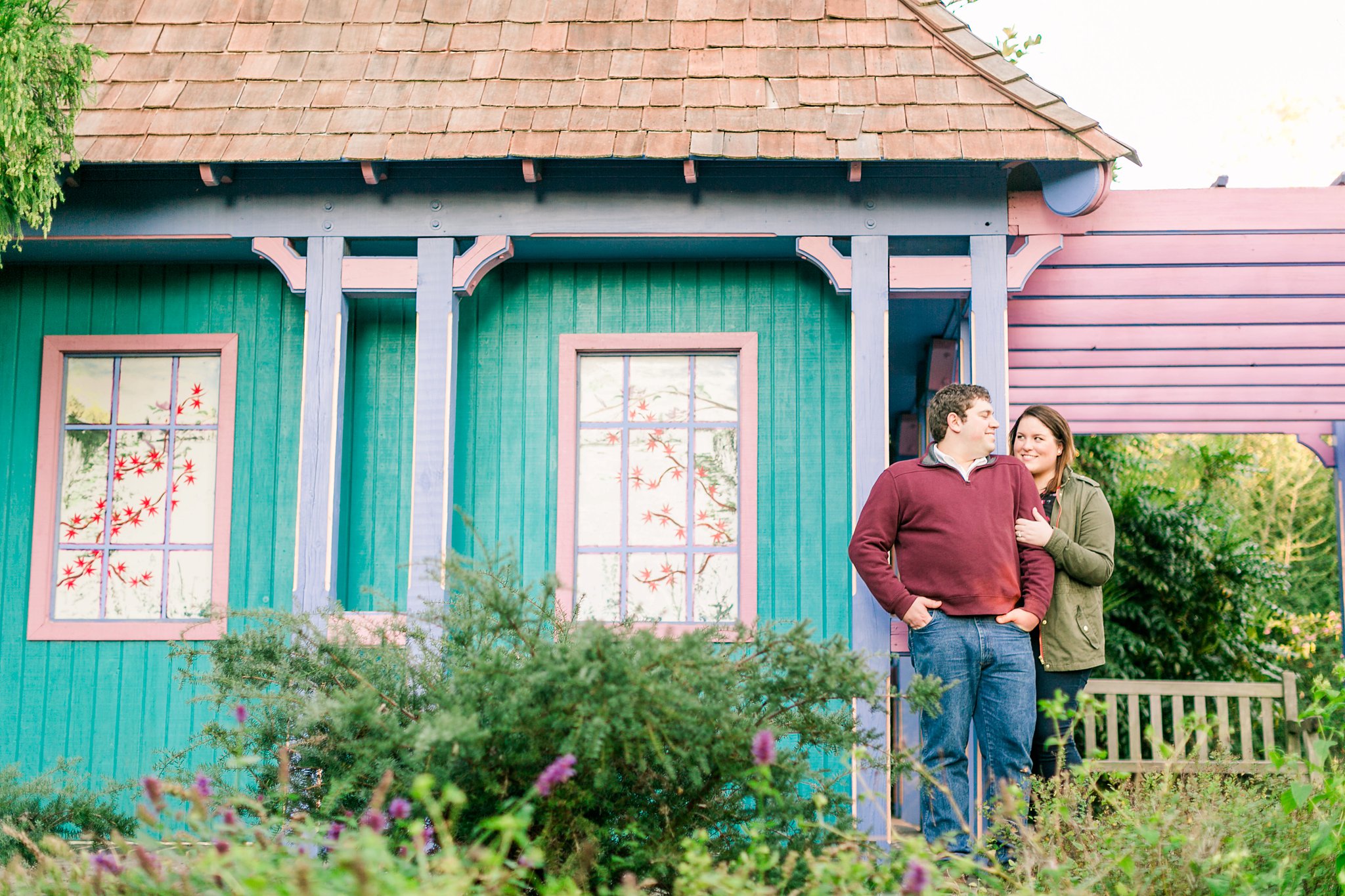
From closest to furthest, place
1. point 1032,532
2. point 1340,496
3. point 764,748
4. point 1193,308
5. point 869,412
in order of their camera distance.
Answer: point 764,748 → point 1032,532 → point 869,412 → point 1193,308 → point 1340,496

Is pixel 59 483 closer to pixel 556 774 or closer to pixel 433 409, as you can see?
pixel 433 409

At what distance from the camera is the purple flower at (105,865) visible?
226 cm

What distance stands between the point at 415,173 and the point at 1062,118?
2.70 meters

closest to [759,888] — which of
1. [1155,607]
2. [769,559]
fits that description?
[769,559]

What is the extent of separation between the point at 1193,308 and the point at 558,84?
320 cm

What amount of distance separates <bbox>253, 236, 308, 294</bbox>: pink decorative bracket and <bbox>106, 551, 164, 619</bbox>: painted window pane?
1480 mm

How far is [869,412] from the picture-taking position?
4543 millimetres

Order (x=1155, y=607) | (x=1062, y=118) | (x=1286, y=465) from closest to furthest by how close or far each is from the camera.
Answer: (x=1062, y=118)
(x=1155, y=607)
(x=1286, y=465)

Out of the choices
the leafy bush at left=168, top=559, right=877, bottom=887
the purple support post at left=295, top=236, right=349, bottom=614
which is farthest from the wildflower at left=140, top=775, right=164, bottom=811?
the purple support post at left=295, top=236, right=349, bottom=614

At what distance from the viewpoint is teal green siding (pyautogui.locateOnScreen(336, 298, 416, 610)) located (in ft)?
16.7

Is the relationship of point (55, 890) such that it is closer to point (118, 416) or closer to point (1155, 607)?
point (118, 416)

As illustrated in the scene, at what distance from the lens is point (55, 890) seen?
7.95ft

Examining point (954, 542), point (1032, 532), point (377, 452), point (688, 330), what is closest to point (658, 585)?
point (688, 330)

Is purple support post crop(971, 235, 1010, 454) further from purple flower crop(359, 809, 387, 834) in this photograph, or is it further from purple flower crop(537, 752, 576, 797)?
purple flower crop(359, 809, 387, 834)
